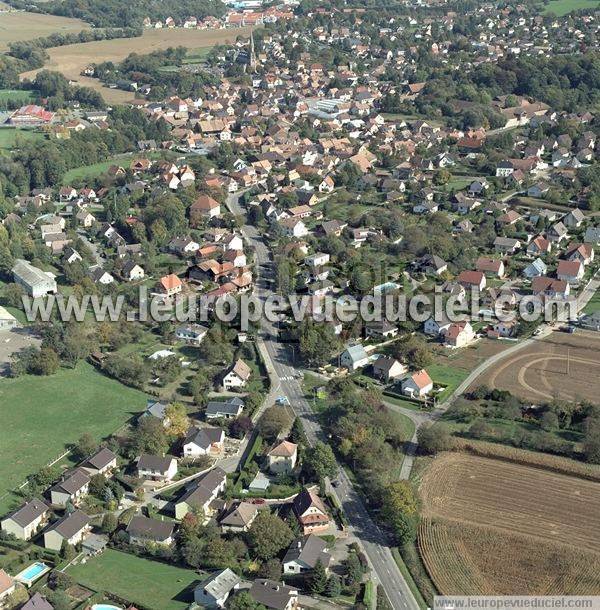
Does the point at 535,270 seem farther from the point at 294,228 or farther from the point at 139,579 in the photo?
the point at 139,579

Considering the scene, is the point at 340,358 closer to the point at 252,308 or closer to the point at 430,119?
the point at 252,308

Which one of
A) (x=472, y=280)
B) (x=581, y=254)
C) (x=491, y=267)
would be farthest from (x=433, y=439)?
(x=581, y=254)

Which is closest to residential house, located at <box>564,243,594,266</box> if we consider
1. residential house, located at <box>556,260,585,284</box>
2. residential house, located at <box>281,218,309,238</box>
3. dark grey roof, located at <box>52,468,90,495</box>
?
residential house, located at <box>556,260,585,284</box>

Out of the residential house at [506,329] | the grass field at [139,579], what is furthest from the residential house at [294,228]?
the grass field at [139,579]

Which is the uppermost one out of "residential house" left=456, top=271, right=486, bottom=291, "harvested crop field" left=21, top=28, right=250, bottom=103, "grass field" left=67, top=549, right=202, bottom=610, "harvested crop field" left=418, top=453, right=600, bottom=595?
"harvested crop field" left=21, top=28, right=250, bottom=103

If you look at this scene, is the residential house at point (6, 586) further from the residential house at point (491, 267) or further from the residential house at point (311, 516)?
the residential house at point (491, 267)

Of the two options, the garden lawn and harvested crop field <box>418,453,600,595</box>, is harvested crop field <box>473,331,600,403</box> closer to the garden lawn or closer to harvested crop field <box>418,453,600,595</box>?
the garden lawn
